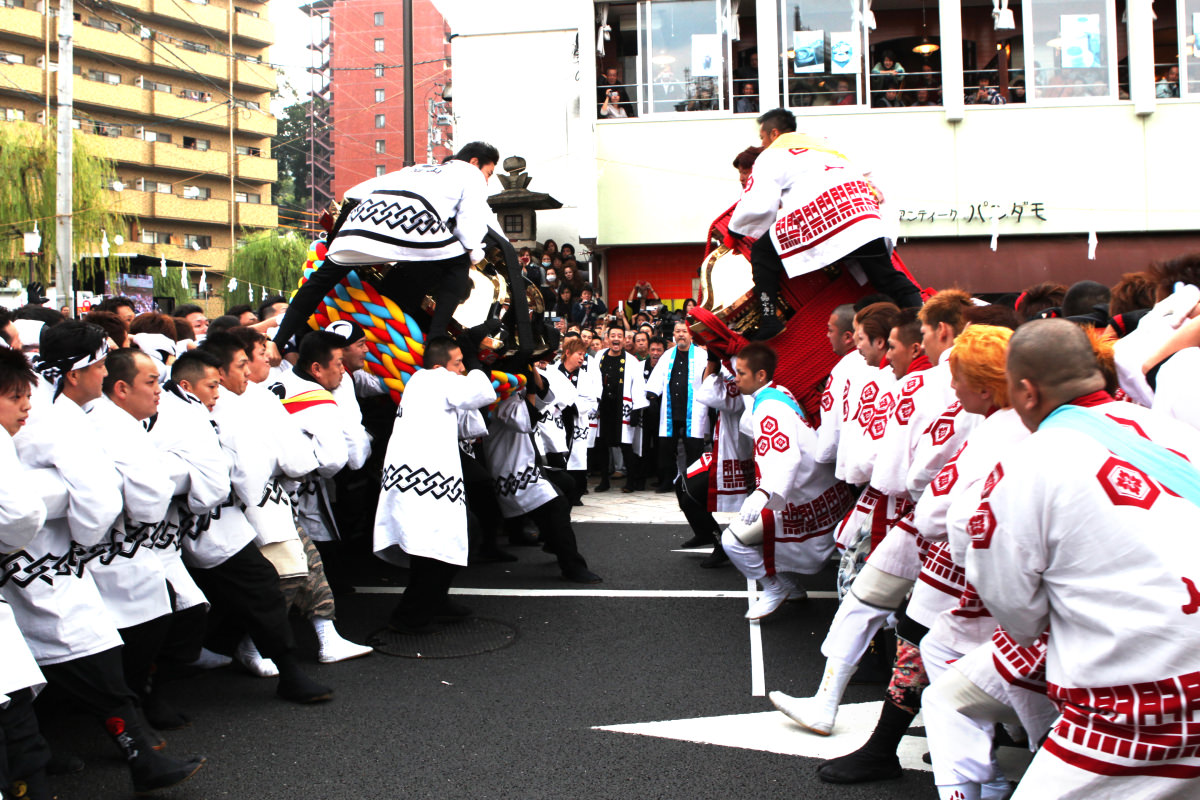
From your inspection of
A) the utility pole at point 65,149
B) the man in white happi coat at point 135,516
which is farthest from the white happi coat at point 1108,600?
the utility pole at point 65,149

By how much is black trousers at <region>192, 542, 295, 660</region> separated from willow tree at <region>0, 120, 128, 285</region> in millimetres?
24761

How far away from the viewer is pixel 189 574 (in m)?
4.16

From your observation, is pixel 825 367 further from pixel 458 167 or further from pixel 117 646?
pixel 117 646

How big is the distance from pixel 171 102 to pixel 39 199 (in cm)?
2500

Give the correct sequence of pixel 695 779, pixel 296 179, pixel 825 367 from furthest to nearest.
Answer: pixel 296 179, pixel 825 367, pixel 695 779

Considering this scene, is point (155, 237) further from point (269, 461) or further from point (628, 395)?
point (269, 461)

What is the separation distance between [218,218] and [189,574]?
50876 millimetres

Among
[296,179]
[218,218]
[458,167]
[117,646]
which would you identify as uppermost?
[296,179]

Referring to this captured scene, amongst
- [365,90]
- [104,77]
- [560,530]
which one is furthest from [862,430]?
[365,90]

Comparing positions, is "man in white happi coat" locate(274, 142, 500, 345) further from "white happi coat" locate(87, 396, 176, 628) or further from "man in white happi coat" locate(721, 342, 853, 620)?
"white happi coat" locate(87, 396, 176, 628)

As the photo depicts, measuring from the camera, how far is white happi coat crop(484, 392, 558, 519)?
661cm

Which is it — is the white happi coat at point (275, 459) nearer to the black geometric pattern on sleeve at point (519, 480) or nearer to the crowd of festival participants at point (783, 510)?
the crowd of festival participants at point (783, 510)

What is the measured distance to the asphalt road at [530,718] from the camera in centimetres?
364

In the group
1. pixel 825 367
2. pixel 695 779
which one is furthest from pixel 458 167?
pixel 695 779
